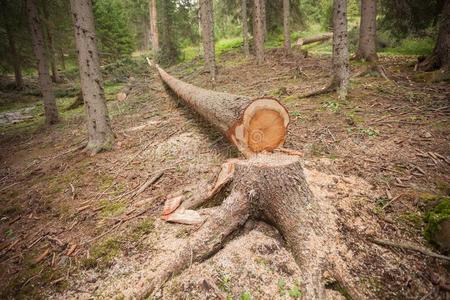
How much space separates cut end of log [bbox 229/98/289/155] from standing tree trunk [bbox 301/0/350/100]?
12.0ft

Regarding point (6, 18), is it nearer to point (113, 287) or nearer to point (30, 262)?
point (30, 262)

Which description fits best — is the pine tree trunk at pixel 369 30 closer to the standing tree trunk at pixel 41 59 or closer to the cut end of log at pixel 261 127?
the cut end of log at pixel 261 127

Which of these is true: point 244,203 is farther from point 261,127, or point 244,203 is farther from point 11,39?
point 11,39

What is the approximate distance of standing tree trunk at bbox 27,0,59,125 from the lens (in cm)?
827

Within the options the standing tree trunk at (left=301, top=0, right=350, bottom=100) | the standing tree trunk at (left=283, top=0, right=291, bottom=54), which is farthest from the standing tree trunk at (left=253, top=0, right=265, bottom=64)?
the standing tree trunk at (left=301, top=0, right=350, bottom=100)

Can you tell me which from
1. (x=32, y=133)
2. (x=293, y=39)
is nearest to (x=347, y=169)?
(x=32, y=133)

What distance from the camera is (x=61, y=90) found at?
1731 cm

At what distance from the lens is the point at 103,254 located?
2.87 meters

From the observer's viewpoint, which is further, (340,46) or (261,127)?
(340,46)

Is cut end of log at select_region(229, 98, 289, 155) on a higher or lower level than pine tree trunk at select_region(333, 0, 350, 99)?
lower

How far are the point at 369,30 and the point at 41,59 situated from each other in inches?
452

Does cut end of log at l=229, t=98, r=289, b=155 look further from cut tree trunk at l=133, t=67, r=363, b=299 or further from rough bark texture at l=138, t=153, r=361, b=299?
rough bark texture at l=138, t=153, r=361, b=299

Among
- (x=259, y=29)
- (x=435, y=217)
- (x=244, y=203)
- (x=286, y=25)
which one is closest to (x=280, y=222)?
(x=244, y=203)

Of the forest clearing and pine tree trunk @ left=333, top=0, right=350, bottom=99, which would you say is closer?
the forest clearing
